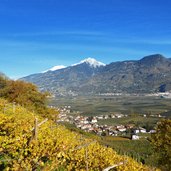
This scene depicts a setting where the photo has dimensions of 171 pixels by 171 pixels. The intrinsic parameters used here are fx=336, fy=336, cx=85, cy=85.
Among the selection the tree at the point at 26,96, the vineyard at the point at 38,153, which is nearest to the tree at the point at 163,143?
the tree at the point at 26,96

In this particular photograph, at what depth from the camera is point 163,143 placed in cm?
3950

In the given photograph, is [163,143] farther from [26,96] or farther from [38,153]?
[38,153]

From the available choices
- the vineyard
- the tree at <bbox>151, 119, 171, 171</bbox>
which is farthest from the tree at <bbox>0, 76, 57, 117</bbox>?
the vineyard

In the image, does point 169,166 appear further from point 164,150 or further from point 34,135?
point 34,135

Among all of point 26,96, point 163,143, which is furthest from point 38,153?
point 26,96

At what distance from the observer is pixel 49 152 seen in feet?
45.6

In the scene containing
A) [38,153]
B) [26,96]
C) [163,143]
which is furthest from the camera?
[26,96]

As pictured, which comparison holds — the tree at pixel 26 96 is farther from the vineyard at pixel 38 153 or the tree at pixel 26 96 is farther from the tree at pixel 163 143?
the vineyard at pixel 38 153

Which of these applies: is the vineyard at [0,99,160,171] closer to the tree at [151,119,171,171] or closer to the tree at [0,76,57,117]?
the tree at [151,119,171,171]

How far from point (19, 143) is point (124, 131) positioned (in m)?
138

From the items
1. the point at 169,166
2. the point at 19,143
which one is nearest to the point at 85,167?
the point at 19,143

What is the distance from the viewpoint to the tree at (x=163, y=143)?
124 ft

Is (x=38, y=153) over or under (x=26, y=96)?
under

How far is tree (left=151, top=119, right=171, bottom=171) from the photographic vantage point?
124 ft
